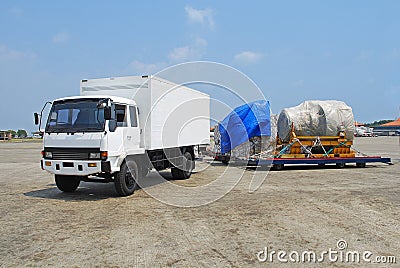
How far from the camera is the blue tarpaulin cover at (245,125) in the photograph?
54.4 ft

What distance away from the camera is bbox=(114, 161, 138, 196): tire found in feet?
29.2

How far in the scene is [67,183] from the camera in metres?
9.85

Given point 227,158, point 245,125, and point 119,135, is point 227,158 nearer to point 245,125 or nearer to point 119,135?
point 245,125

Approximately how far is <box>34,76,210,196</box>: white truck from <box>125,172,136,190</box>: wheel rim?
0.03 metres

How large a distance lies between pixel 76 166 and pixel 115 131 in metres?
1.23

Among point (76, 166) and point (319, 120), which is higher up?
point (319, 120)

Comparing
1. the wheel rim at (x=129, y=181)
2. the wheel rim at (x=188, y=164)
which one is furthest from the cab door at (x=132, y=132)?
the wheel rim at (x=188, y=164)

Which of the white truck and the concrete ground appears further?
the white truck

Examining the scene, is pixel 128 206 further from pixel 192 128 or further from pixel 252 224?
pixel 192 128

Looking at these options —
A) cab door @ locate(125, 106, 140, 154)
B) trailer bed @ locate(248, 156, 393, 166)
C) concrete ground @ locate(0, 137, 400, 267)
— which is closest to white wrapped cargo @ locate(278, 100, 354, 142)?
trailer bed @ locate(248, 156, 393, 166)

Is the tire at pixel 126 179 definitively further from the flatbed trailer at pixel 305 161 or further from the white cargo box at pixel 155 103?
the flatbed trailer at pixel 305 161

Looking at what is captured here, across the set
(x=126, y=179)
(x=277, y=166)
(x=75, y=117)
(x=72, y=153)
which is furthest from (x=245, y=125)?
(x=72, y=153)

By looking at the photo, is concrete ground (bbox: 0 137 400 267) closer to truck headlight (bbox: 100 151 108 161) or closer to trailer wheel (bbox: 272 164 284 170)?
truck headlight (bbox: 100 151 108 161)

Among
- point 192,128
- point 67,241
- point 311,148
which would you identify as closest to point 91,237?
point 67,241
